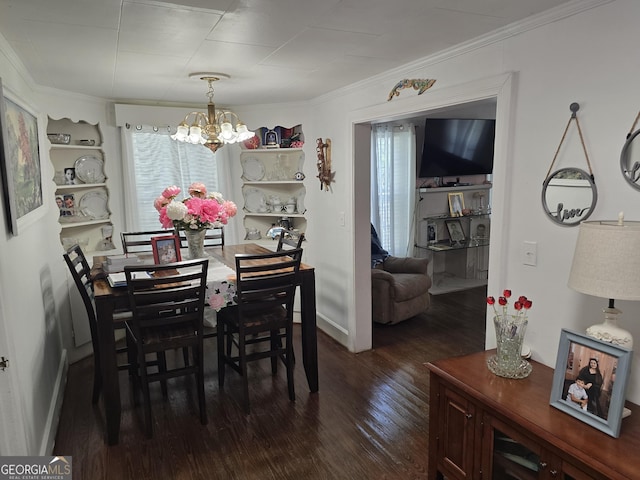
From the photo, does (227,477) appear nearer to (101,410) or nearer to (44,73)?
(101,410)

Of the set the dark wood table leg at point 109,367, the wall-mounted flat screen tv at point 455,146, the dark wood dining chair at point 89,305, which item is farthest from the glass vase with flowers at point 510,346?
the wall-mounted flat screen tv at point 455,146

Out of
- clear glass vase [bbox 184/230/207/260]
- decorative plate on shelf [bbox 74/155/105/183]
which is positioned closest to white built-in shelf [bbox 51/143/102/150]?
decorative plate on shelf [bbox 74/155/105/183]

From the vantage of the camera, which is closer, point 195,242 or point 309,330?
point 309,330

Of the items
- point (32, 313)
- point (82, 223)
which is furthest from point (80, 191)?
point (32, 313)

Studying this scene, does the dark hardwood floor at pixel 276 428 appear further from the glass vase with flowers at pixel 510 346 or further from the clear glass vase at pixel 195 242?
the clear glass vase at pixel 195 242

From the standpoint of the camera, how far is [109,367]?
255 centimetres

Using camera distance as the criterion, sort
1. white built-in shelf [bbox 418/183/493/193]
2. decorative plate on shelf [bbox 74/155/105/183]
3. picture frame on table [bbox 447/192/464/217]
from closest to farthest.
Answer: decorative plate on shelf [bbox 74/155/105/183]
white built-in shelf [bbox 418/183/493/193]
picture frame on table [bbox 447/192/464/217]

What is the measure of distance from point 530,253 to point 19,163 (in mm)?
2666

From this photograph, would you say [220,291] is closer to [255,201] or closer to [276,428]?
[276,428]

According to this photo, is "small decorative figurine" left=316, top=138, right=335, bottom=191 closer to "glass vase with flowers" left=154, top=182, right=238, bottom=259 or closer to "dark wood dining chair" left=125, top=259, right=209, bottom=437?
"glass vase with flowers" left=154, top=182, right=238, bottom=259

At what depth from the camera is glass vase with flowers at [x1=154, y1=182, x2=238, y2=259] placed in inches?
118

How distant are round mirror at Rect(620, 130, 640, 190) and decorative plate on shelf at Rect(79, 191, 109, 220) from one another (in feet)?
13.3

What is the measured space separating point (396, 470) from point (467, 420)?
66 centimetres

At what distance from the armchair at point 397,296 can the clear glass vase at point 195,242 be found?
1.92 meters
